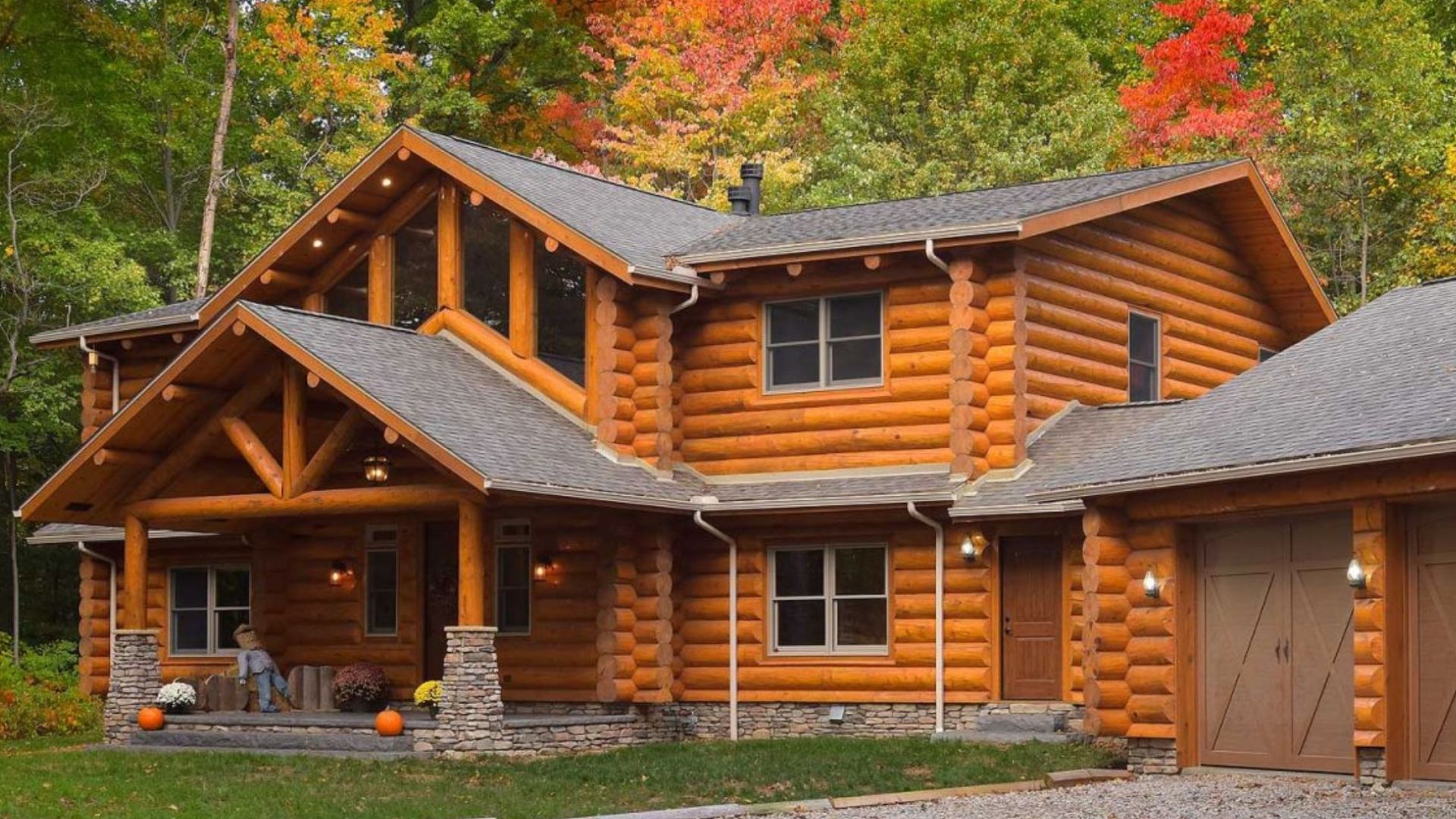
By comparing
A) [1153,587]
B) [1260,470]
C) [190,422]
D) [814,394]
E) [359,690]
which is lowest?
[359,690]

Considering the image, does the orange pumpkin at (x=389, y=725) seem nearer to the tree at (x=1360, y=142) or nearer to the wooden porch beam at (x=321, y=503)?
the wooden porch beam at (x=321, y=503)

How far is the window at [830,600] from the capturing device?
2406 cm

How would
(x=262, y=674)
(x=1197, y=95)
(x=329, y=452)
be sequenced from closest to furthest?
(x=329, y=452)
(x=262, y=674)
(x=1197, y=95)

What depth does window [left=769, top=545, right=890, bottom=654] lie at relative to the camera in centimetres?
2406

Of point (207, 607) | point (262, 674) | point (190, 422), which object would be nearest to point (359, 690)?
point (262, 674)

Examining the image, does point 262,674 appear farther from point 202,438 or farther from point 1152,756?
point 1152,756

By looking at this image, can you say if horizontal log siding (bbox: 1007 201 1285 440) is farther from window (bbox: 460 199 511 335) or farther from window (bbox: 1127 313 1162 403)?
window (bbox: 460 199 511 335)

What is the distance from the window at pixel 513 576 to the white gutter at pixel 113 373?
741cm

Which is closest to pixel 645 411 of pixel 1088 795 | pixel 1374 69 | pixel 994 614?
pixel 994 614

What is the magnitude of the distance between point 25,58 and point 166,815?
2684cm

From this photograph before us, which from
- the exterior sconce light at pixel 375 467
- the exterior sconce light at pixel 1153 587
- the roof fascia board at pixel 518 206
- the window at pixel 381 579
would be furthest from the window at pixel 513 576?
the exterior sconce light at pixel 1153 587

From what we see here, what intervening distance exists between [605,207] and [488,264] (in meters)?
1.76

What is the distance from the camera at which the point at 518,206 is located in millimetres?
24828

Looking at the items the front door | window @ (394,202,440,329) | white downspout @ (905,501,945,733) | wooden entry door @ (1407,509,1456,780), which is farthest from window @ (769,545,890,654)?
wooden entry door @ (1407,509,1456,780)
